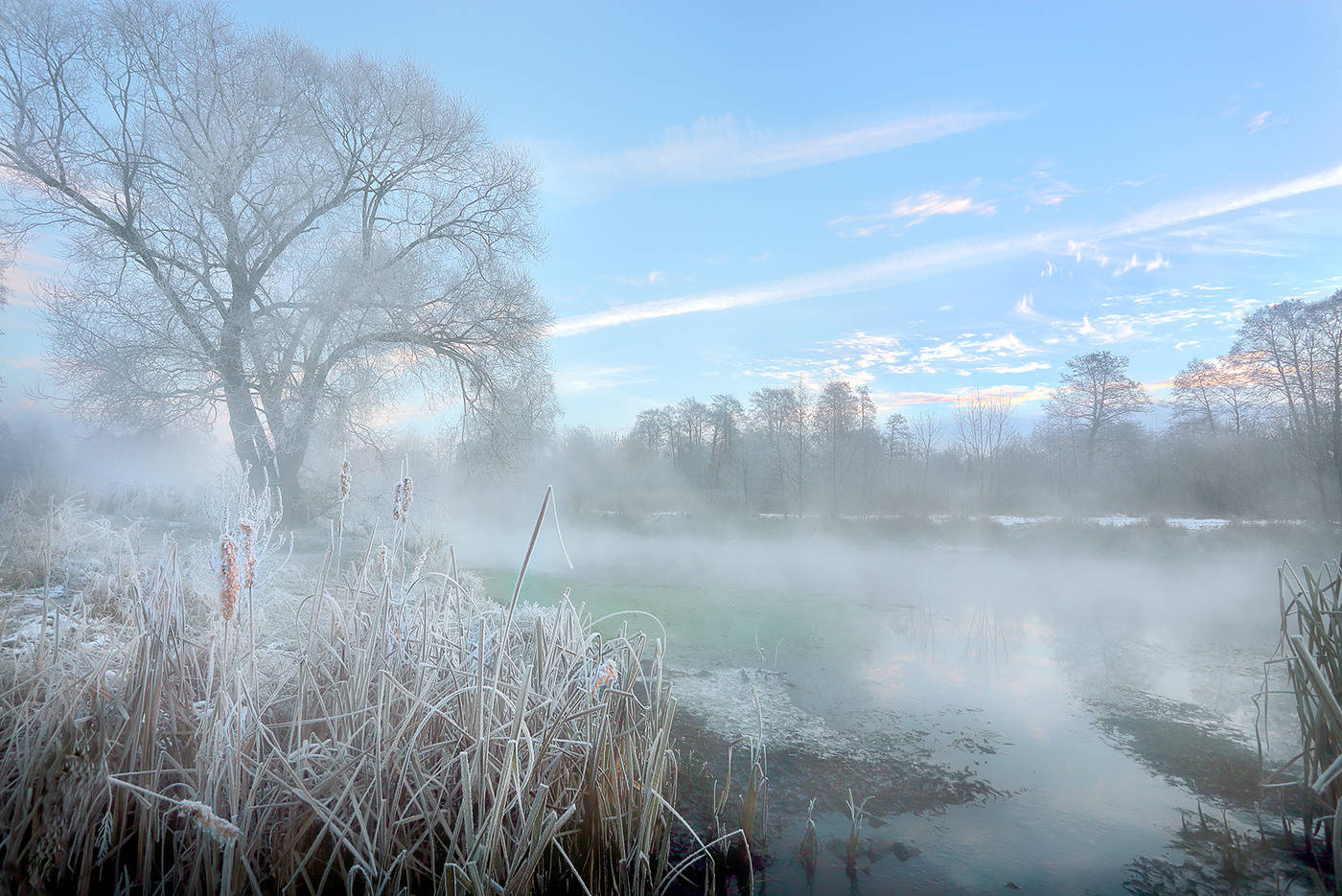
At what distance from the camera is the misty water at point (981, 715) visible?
108 inches

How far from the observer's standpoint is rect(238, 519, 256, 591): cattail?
1568 mm

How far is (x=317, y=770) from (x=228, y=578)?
0.94 metres

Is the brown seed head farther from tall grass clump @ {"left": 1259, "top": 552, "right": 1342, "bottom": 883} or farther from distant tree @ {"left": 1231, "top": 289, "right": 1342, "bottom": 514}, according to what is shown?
distant tree @ {"left": 1231, "top": 289, "right": 1342, "bottom": 514}

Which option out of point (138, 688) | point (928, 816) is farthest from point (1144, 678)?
point (138, 688)

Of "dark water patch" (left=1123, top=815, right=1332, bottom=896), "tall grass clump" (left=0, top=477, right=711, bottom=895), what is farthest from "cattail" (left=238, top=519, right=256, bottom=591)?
"dark water patch" (left=1123, top=815, right=1332, bottom=896)

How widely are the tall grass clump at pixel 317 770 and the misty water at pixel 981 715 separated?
99 centimetres

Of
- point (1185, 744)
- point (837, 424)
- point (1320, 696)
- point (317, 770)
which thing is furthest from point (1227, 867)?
point (837, 424)

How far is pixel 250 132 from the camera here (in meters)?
11.4

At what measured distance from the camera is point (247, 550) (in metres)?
1.63

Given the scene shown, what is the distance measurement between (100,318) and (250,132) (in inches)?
167

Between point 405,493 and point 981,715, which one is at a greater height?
point 405,493

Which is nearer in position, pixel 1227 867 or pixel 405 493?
pixel 405 493

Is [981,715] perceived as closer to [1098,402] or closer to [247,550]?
[247,550]

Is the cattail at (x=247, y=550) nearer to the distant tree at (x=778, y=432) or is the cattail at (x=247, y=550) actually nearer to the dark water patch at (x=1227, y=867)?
the dark water patch at (x=1227, y=867)
